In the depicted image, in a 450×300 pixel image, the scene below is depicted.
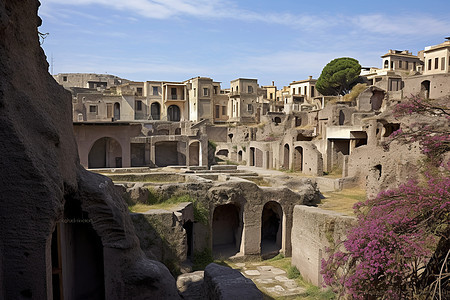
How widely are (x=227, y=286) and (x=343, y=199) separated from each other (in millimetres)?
13463

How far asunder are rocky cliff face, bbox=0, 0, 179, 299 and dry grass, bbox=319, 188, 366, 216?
11.4 metres

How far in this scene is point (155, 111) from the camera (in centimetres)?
5047

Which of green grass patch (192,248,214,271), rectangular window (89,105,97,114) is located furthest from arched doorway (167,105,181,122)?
green grass patch (192,248,214,271)

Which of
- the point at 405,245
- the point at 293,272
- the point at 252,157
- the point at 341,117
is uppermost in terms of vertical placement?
the point at 341,117

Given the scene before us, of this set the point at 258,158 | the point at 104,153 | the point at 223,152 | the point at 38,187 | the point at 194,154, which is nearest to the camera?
the point at 38,187

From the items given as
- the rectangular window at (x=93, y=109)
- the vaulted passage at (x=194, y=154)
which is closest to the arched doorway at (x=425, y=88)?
the vaulted passage at (x=194, y=154)

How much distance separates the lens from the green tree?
49219 mm

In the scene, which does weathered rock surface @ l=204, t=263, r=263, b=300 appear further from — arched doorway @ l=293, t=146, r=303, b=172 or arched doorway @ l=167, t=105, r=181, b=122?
arched doorway @ l=167, t=105, r=181, b=122

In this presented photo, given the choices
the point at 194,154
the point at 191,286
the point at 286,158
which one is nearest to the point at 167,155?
the point at 194,154

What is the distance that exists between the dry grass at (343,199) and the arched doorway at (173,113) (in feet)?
110

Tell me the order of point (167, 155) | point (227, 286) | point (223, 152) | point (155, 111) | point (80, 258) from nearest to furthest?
1. point (80, 258)
2. point (227, 286)
3. point (167, 155)
4. point (223, 152)
5. point (155, 111)

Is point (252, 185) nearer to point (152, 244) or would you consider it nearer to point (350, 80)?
point (152, 244)

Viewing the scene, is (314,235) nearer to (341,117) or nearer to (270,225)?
(270,225)

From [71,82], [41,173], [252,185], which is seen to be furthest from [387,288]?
[71,82]
